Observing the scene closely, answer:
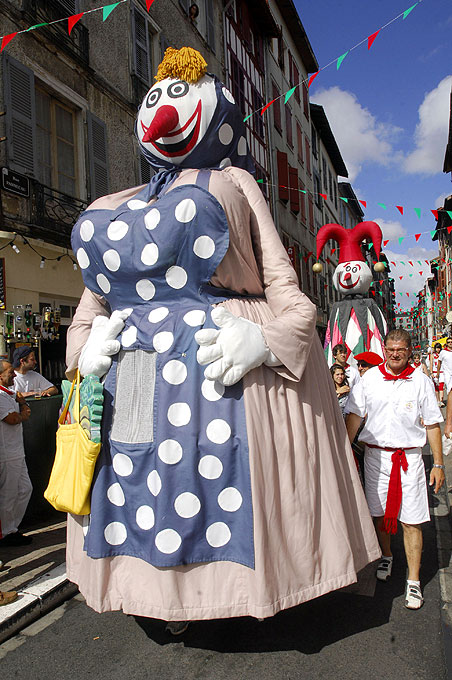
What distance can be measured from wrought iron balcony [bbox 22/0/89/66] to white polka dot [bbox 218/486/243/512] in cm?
934

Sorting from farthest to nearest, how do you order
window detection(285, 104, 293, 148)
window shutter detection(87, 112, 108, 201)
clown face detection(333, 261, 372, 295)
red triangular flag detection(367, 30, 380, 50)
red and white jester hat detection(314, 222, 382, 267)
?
window detection(285, 104, 293, 148) → window shutter detection(87, 112, 108, 201) → clown face detection(333, 261, 372, 295) → red and white jester hat detection(314, 222, 382, 267) → red triangular flag detection(367, 30, 380, 50)

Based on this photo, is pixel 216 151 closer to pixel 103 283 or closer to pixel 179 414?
pixel 103 283

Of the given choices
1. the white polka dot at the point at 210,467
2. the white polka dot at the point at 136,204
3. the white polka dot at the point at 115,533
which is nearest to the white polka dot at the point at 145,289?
the white polka dot at the point at 136,204

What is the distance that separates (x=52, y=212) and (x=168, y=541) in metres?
8.56

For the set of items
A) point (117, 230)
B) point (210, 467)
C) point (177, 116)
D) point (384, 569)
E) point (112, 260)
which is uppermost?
point (177, 116)

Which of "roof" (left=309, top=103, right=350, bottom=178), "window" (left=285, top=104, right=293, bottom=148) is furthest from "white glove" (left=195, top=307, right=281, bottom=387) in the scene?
"roof" (left=309, top=103, right=350, bottom=178)

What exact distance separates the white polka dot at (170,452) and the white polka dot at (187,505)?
0.14 metres

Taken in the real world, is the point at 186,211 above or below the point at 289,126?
below

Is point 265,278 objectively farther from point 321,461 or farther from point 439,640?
point 439,640

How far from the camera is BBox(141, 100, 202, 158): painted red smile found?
2684 millimetres

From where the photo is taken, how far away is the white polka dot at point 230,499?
2262 mm

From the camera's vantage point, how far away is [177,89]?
2707 millimetres

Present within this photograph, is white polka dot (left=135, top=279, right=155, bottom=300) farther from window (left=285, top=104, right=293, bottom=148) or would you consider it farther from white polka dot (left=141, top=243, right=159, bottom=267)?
window (left=285, top=104, right=293, bottom=148)

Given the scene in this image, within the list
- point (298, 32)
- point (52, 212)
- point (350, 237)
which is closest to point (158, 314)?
point (350, 237)
